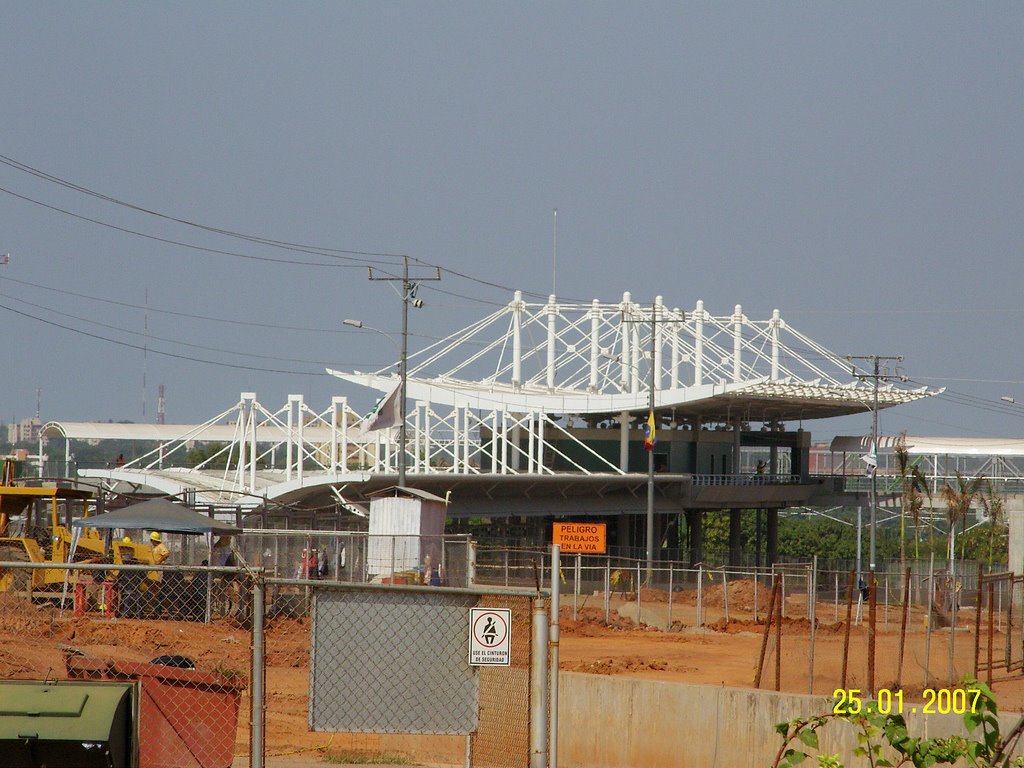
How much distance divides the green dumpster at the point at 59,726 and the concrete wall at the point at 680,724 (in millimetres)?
7669

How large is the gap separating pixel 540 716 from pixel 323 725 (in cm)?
140

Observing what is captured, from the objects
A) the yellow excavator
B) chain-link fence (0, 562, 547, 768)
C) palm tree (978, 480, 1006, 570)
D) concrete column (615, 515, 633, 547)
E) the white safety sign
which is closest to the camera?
chain-link fence (0, 562, 547, 768)

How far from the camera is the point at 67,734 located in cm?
801

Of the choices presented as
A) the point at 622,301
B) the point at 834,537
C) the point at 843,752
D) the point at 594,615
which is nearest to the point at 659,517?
the point at 622,301

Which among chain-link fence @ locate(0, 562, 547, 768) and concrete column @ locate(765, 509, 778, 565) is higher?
chain-link fence @ locate(0, 562, 547, 768)

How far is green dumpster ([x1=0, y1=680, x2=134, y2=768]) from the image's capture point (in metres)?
8.01

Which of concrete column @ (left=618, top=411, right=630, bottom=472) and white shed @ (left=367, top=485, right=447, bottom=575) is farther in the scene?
concrete column @ (left=618, top=411, right=630, bottom=472)

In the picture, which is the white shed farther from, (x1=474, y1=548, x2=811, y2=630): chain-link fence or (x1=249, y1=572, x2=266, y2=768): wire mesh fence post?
(x1=249, y1=572, x2=266, y2=768): wire mesh fence post

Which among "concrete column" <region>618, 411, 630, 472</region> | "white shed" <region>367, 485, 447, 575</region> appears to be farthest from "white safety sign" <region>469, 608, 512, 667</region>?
"concrete column" <region>618, 411, 630, 472</region>

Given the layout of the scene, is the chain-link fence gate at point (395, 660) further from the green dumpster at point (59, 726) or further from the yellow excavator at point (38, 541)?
the yellow excavator at point (38, 541)

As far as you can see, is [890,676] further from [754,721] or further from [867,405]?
[867,405]

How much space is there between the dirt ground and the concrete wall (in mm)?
1746

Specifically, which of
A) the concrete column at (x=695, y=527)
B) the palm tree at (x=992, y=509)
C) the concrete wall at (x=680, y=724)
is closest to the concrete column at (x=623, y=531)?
the concrete column at (x=695, y=527)

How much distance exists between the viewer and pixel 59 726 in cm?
804
